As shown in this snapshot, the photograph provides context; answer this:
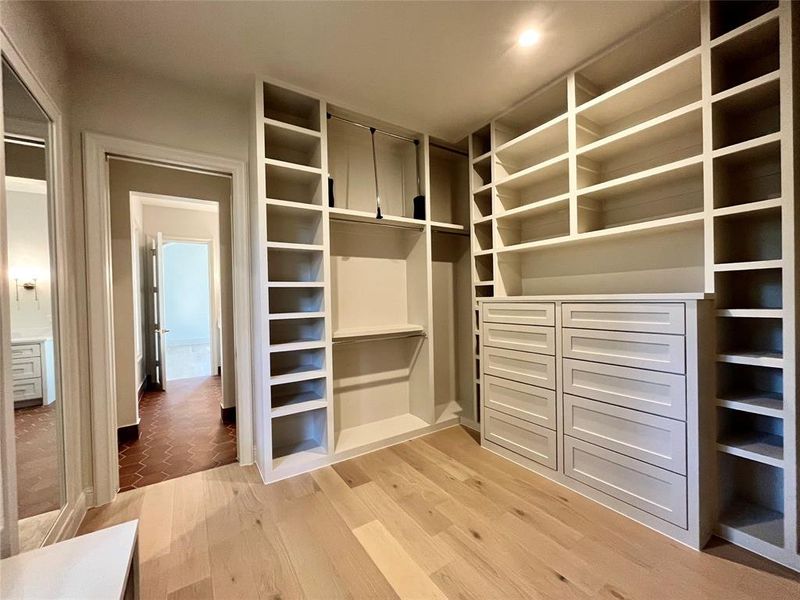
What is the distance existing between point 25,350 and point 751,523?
→ 342 cm

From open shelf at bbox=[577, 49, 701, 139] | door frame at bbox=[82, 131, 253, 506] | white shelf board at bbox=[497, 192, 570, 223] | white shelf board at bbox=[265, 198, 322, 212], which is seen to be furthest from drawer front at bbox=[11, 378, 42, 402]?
open shelf at bbox=[577, 49, 701, 139]

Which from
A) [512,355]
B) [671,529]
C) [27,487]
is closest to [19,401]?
[27,487]

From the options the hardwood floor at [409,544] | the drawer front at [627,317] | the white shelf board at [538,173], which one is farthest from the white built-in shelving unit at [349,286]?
the drawer front at [627,317]

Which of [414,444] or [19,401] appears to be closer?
[19,401]

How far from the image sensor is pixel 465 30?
5.65 ft

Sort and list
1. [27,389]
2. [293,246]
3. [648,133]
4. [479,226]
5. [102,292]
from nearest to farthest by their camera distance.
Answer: [27,389], [648,133], [102,292], [293,246], [479,226]

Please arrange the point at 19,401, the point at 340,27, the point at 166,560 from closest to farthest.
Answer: the point at 19,401 < the point at 166,560 < the point at 340,27

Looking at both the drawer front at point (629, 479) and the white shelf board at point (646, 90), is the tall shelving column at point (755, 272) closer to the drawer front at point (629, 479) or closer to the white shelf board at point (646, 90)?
the white shelf board at point (646, 90)

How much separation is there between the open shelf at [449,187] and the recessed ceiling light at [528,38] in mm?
1351

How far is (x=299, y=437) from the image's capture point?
258cm

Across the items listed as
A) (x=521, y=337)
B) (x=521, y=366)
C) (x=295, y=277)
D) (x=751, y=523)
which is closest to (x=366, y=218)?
(x=295, y=277)

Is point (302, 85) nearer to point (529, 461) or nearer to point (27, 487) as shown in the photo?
point (27, 487)

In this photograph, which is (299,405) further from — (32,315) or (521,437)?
(521,437)

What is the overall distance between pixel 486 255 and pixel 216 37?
2.36 meters
